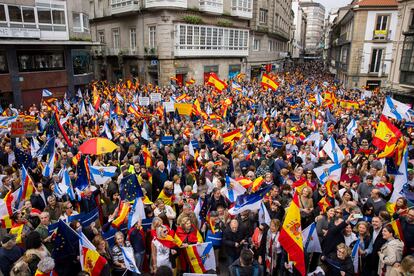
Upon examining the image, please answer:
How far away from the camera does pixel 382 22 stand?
118ft

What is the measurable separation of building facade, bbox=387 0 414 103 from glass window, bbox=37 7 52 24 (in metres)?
25.9

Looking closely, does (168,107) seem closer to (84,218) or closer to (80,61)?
(84,218)

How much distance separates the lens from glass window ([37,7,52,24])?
2431cm

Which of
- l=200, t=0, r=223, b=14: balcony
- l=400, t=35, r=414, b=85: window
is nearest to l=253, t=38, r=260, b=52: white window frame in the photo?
l=200, t=0, r=223, b=14: balcony

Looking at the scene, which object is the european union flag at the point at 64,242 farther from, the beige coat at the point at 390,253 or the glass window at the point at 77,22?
the glass window at the point at 77,22

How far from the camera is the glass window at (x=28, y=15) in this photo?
2352 centimetres

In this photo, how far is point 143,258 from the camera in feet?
20.4

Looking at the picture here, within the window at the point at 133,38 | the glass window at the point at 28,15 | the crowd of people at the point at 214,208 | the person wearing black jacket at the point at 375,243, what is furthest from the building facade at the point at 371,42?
the person wearing black jacket at the point at 375,243

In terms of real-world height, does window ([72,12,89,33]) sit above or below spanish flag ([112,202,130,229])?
above

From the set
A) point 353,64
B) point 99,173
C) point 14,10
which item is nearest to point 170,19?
point 14,10

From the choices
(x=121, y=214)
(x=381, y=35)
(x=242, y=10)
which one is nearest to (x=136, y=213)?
(x=121, y=214)

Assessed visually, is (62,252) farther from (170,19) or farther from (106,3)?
(106,3)

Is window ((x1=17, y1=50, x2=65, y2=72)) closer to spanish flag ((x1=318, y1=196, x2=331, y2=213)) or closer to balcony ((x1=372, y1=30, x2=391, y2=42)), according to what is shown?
spanish flag ((x1=318, y1=196, x2=331, y2=213))

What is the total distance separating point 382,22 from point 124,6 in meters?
27.9
